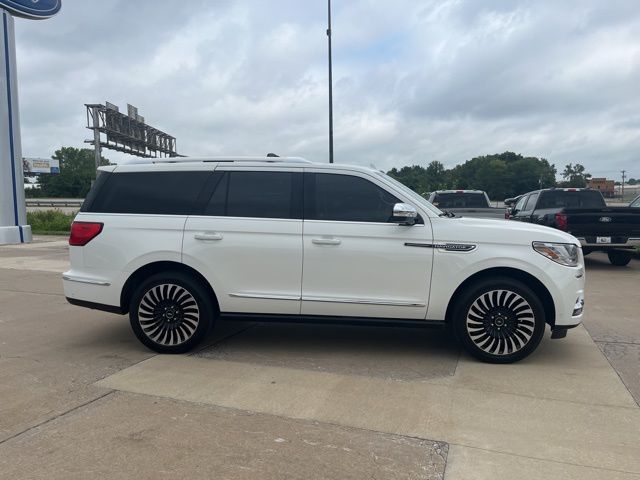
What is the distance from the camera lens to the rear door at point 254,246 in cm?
498

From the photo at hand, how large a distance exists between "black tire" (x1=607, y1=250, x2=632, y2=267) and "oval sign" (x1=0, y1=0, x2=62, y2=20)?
18.9 m

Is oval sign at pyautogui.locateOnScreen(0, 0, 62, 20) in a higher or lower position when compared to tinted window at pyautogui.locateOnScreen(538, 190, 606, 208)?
higher

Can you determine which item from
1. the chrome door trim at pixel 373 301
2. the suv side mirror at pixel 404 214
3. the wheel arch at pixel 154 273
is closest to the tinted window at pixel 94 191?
the wheel arch at pixel 154 273

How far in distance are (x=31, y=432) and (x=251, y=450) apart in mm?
1498

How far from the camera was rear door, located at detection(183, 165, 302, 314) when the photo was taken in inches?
196

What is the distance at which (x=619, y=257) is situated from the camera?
12016 mm

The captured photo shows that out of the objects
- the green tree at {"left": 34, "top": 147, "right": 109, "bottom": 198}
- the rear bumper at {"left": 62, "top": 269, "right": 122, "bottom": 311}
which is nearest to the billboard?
the green tree at {"left": 34, "top": 147, "right": 109, "bottom": 198}

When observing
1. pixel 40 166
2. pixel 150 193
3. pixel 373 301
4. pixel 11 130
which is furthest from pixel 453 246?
pixel 40 166

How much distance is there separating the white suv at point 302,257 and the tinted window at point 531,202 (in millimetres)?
8886

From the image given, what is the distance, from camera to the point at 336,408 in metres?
3.84

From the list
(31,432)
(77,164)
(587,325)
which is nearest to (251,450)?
(31,432)

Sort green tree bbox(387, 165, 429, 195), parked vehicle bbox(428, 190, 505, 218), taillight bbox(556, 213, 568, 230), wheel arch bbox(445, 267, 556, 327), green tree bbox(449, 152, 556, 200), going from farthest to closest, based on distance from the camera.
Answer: green tree bbox(449, 152, 556, 200) → green tree bbox(387, 165, 429, 195) → parked vehicle bbox(428, 190, 505, 218) → taillight bbox(556, 213, 568, 230) → wheel arch bbox(445, 267, 556, 327)

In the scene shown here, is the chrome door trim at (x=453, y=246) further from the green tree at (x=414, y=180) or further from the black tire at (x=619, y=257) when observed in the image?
the green tree at (x=414, y=180)

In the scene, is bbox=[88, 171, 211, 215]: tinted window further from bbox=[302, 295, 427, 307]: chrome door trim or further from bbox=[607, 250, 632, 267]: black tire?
bbox=[607, 250, 632, 267]: black tire
